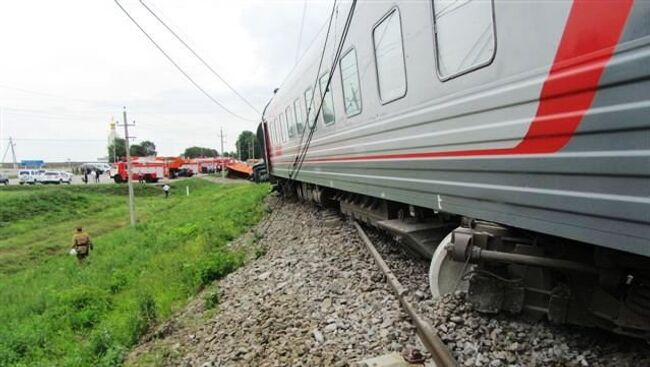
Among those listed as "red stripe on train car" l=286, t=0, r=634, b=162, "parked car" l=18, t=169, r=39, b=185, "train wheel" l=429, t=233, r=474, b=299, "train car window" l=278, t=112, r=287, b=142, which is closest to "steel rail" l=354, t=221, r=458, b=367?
"train wheel" l=429, t=233, r=474, b=299

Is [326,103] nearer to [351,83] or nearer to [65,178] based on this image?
[351,83]

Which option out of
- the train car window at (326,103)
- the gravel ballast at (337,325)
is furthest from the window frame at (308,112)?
the gravel ballast at (337,325)

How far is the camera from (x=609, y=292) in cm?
311

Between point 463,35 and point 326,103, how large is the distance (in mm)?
4570

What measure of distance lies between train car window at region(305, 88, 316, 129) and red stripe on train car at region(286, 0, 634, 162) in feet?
21.0

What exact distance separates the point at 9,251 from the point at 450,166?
30.0m

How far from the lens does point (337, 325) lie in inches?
184

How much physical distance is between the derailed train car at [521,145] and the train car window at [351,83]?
32cm

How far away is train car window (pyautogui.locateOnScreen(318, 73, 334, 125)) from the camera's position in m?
7.69

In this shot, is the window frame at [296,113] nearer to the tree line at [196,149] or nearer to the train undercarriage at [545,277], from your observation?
the train undercarriage at [545,277]

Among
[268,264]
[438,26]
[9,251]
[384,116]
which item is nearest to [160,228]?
[9,251]

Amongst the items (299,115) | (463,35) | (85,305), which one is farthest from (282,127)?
(463,35)

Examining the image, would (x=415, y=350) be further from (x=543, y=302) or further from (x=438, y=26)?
(x=438, y=26)

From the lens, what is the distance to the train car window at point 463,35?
3.26 m
